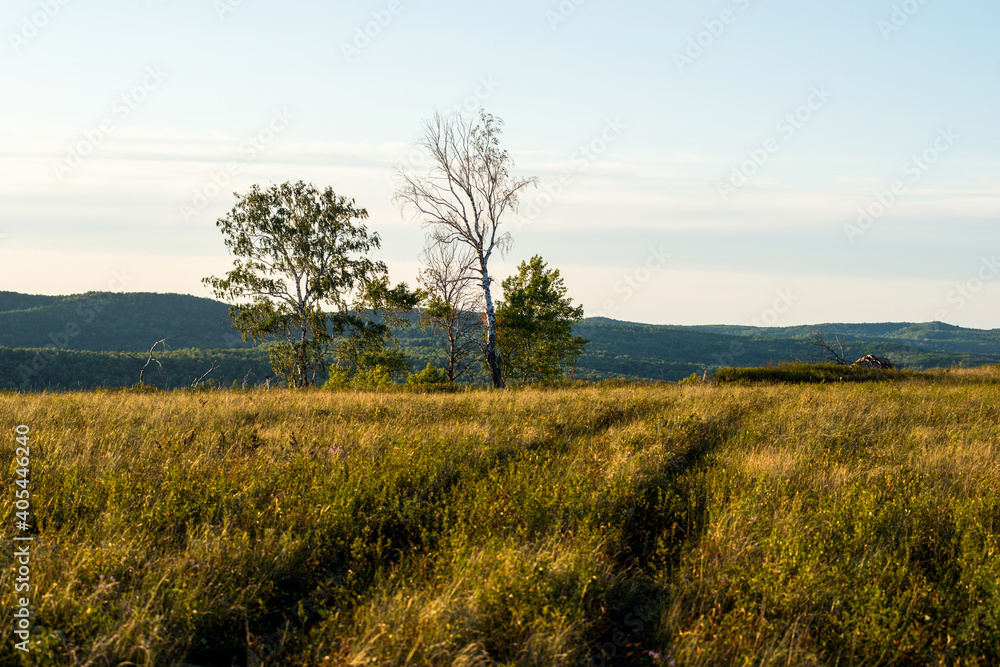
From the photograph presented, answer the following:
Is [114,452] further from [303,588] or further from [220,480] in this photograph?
[303,588]

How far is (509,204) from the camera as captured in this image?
23688 mm

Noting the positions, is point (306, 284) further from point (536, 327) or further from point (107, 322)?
point (107, 322)

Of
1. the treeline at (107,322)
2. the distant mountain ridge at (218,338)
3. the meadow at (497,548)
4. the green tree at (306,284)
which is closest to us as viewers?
the meadow at (497,548)

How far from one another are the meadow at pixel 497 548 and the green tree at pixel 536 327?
2993 cm

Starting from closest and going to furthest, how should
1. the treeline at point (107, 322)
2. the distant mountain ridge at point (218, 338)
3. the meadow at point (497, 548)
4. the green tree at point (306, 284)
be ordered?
the meadow at point (497, 548) → the green tree at point (306, 284) → the distant mountain ridge at point (218, 338) → the treeline at point (107, 322)

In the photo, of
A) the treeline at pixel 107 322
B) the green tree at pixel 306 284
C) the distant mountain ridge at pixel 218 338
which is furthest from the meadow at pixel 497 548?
the treeline at pixel 107 322

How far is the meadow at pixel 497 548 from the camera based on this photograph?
137 inches

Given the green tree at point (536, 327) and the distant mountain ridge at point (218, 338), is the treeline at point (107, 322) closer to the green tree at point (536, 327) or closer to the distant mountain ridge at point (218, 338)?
the distant mountain ridge at point (218, 338)

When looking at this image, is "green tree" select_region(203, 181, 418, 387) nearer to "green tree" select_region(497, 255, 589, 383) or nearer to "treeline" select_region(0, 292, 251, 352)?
"green tree" select_region(497, 255, 589, 383)

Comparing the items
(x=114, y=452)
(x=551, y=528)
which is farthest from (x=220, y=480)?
(x=551, y=528)

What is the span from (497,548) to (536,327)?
35.5 metres

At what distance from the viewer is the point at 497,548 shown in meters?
4.42

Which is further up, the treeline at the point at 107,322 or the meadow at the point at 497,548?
the treeline at the point at 107,322

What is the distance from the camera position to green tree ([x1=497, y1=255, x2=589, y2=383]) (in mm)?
38156
